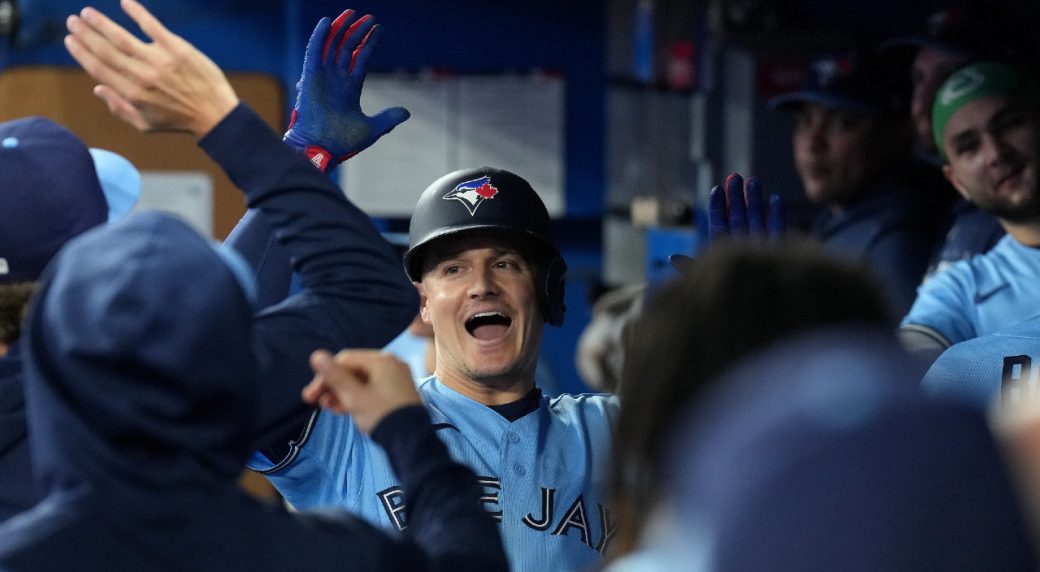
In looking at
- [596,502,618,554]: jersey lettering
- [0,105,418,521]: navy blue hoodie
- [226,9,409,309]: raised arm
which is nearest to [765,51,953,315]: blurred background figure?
[596,502,618,554]: jersey lettering

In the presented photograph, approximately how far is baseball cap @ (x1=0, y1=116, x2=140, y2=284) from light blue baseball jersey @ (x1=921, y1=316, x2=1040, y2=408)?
1.09 m

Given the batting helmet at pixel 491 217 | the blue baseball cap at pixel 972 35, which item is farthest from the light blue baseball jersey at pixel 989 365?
the blue baseball cap at pixel 972 35

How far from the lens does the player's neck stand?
228cm

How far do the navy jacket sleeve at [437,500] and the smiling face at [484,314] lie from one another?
92 centimetres

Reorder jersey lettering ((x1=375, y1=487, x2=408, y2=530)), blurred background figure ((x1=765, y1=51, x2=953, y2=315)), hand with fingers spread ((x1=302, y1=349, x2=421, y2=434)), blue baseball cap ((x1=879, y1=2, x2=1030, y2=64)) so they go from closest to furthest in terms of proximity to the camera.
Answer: hand with fingers spread ((x1=302, y1=349, x2=421, y2=434)) < jersey lettering ((x1=375, y1=487, x2=408, y2=530)) < blue baseball cap ((x1=879, y1=2, x2=1030, y2=64)) < blurred background figure ((x1=765, y1=51, x2=953, y2=315))

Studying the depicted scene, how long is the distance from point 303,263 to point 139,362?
305mm

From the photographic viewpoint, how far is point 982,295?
3.07 m

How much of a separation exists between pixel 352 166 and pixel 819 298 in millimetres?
4436

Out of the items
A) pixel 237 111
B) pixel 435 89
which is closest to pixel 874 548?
pixel 237 111

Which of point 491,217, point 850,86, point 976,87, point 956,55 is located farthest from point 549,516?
point 850,86

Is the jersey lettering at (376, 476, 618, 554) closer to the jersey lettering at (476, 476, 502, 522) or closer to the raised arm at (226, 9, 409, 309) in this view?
the jersey lettering at (476, 476, 502, 522)

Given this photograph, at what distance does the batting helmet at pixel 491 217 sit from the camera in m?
2.28

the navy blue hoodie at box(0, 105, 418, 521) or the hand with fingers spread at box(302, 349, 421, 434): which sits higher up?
the navy blue hoodie at box(0, 105, 418, 521)

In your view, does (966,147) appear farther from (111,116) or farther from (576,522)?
(111,116)
